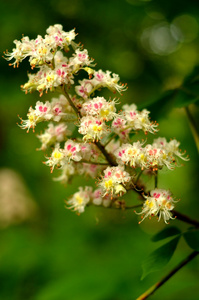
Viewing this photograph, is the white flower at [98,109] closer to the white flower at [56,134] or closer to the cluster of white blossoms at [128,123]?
the cluster of white blossoms at [128,123]

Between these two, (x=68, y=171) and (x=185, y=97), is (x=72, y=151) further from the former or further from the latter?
(x=185, y=97)

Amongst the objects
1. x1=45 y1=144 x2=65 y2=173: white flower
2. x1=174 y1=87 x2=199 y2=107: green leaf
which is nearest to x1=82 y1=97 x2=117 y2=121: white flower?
x1=45 y1=144 x2=65 y2=173: white flower

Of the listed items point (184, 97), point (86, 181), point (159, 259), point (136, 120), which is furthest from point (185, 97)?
point (86, 181)

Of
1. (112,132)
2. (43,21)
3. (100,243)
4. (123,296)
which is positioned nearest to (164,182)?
(100,243)

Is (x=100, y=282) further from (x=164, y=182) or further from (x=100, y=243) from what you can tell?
(x=164, y=182)

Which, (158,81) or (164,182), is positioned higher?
(158,81)

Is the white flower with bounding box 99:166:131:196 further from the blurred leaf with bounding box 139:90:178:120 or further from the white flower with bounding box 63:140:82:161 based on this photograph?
the blurred leaf with bounding box 139:90:178:120

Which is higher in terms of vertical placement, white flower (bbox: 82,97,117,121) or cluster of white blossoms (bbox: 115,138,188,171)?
white flower (bbox: 82,97,117,121)
